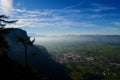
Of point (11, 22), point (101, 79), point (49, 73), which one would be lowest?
point (101, 79)

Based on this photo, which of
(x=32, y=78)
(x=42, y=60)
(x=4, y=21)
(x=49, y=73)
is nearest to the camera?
(x=4, y=21)

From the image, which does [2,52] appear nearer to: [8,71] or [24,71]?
[8,71]

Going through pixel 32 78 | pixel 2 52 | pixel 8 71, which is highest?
pixel 2 52

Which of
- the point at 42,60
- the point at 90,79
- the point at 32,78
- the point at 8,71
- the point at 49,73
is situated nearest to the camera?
the point at 8,71

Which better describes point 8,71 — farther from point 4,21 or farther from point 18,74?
point 4,21

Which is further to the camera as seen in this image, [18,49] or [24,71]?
[18,49]

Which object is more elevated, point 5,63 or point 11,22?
point 11,22

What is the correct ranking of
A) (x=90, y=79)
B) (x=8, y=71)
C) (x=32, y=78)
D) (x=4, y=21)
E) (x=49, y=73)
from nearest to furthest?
(x=4, y=21) < (x=8, y=71) < (x=32, y=78) < (x=49, y=73) < (x=90, y=79)

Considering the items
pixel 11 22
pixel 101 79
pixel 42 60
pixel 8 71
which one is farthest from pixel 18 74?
pixel 101 79

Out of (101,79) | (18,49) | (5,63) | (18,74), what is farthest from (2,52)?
(101,79)
